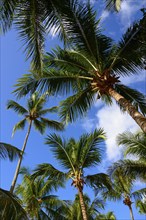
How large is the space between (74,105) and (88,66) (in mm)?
1614

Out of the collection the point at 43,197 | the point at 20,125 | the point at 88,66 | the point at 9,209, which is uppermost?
the point at 20,125

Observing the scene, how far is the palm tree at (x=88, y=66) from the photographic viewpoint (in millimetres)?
9445

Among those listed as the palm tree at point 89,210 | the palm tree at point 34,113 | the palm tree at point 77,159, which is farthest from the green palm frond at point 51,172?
the palm tree at point 34,113

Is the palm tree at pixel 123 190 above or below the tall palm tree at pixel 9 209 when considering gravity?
above

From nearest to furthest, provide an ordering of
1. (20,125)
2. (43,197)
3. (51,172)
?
1. (51,172)
2. (43,197)
3. (20,125)

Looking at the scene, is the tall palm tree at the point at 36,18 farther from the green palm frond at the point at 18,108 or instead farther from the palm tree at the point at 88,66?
the green palm frond at the point at 18,108

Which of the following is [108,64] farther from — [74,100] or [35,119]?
[35,119]

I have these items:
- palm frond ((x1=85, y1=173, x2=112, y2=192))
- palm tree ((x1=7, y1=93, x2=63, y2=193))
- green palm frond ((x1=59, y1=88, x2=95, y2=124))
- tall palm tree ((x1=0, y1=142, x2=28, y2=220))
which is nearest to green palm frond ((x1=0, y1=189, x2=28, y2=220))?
tall palm tree ((x1=0, y1=142, x2=28, y2=220))

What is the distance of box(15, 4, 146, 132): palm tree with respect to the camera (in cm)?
945

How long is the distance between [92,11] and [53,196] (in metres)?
11.9

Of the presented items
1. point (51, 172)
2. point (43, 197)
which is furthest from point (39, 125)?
point (51, 172)

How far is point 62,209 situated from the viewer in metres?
17.3

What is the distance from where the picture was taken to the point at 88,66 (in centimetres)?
1047

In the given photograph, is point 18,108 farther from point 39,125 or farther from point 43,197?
point 43,197
